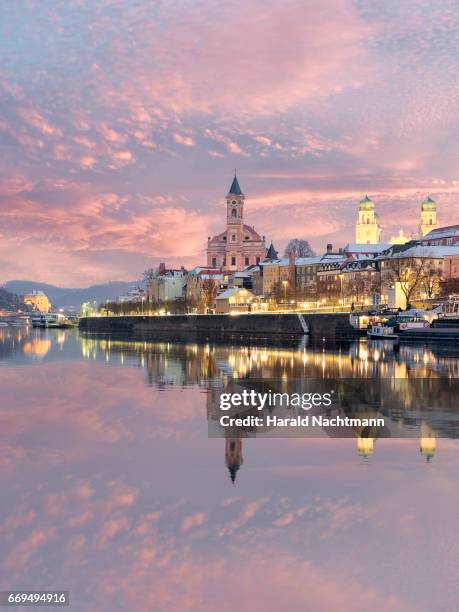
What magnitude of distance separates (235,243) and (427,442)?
397 ft

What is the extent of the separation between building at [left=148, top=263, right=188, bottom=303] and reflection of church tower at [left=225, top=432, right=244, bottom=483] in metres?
121

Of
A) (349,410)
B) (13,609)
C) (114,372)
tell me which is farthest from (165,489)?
(114,372)

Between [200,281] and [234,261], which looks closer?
[200,281]

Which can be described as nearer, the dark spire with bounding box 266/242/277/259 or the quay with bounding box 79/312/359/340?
the quay with bounding box 79/312/359/340

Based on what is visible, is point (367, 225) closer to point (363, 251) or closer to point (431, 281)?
point (363, 251)

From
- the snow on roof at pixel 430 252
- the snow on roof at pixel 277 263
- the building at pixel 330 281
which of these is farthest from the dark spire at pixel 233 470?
the snow on roof at pixel 277 263

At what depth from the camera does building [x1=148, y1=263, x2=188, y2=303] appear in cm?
13938

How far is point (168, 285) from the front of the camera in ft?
459

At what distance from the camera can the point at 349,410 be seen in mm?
18078

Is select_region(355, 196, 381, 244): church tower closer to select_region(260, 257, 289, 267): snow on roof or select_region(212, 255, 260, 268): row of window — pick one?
select_region(212, 255, 260, 268): row of window

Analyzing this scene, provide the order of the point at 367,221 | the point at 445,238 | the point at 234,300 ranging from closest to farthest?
the point at 445,238
the point at 234,300
the point at 367,221

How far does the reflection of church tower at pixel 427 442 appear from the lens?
1330 cm

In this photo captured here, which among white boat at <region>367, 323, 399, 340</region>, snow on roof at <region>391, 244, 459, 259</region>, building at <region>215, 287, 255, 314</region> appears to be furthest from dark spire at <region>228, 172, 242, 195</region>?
white boat at <region>367, 323, 399, 340</region>

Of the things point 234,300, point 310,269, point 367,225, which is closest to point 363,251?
point 310,269
